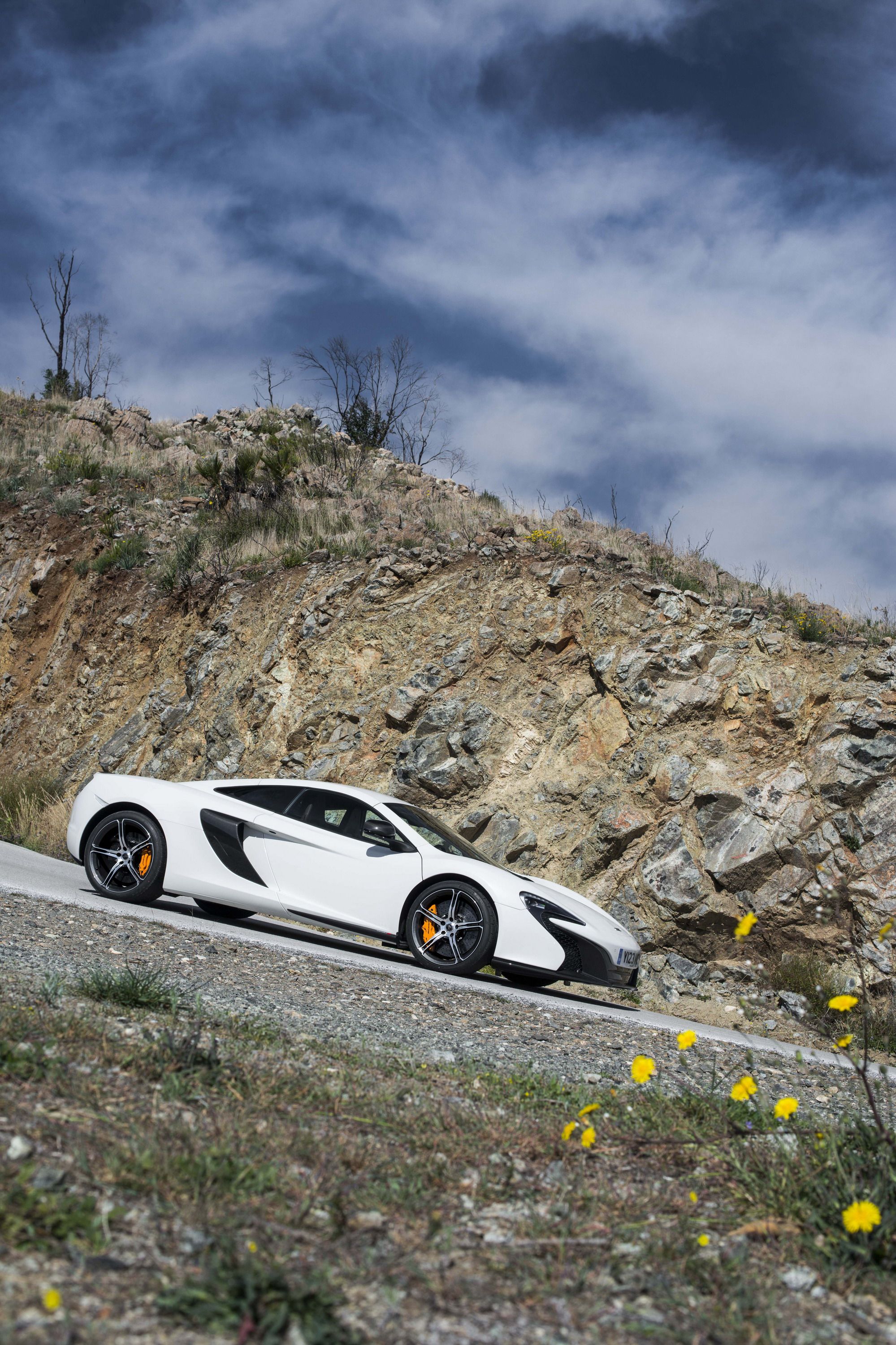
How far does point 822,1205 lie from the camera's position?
255cm

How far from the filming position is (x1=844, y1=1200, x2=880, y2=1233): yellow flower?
223 cm

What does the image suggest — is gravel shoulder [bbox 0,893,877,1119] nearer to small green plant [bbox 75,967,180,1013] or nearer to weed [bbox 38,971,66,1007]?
weed [bbox 38,971,66,1007]

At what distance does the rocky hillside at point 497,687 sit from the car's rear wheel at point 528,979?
78.3 inches

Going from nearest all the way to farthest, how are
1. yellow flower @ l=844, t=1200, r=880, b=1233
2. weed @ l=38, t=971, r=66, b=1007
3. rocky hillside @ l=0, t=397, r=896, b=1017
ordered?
yellow flower @ l=844, t=1200, r=880, b=1233
weed @ l=38, t=971, r=66, b=1007
rocky hillside @ l=0, t=397, r=896, b=1017

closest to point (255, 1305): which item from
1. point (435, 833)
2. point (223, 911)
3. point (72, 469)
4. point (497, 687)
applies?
point (435, 833)

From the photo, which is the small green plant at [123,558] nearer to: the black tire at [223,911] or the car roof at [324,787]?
the black tire at [223,911]

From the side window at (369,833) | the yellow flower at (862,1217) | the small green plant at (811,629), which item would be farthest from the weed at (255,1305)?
the small green plant at (811,629)

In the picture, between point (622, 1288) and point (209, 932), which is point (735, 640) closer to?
point (209, 932)

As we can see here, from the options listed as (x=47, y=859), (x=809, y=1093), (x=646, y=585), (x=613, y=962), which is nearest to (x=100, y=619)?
(x=47, y=859)

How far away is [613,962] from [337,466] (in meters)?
17.2

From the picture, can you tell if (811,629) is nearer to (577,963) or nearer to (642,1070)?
(577,963)

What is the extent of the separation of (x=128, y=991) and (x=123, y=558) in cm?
1721

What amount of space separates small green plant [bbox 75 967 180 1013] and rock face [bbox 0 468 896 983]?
22.8ft

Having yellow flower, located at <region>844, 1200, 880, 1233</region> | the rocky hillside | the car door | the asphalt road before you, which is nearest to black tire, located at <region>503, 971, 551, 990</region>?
the asphalt road
